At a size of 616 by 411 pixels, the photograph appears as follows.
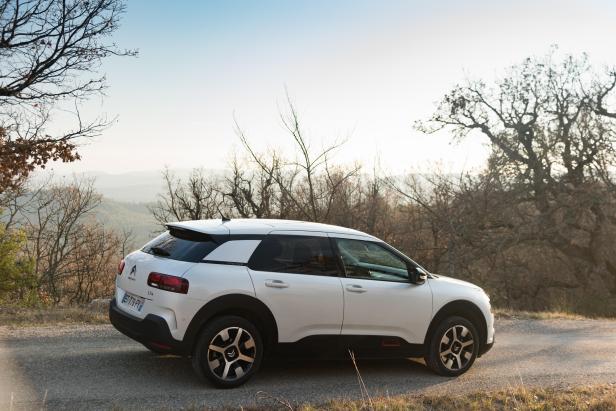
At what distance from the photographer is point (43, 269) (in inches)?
1833

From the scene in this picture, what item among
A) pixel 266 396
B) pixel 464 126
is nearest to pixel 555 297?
pixel 464 126

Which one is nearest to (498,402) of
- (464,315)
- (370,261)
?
(464,315)

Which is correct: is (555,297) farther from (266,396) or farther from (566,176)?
(266,396)

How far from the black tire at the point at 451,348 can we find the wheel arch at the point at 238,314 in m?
1.93

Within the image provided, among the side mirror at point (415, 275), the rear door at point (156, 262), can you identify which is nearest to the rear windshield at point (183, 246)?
the rear door at point (156, 262)

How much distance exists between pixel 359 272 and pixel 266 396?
5.38ft

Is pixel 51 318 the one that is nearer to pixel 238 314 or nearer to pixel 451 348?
pixel 238 314

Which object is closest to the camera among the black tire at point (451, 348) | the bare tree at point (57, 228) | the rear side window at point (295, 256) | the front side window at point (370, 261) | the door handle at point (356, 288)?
the rear side window at point (295, 256)

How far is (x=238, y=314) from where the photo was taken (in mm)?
5801

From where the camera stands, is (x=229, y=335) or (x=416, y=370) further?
(x=416, y=370)

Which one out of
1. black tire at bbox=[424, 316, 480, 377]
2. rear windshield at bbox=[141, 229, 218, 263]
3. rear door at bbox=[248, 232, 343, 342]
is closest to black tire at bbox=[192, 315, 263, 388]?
rear door at bbox=[248, 232, 343, 342]

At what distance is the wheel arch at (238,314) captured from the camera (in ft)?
18.2

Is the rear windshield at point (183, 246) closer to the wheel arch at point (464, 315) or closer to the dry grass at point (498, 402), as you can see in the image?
the dry grass at point (498, 402)

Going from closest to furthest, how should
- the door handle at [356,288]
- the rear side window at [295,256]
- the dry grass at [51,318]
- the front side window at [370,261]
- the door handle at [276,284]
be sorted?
the door handle at [276,284], the rear side window at [295,256], the door handle at [356,288], the front side window at [370,261], the dry grass at [51,318]
